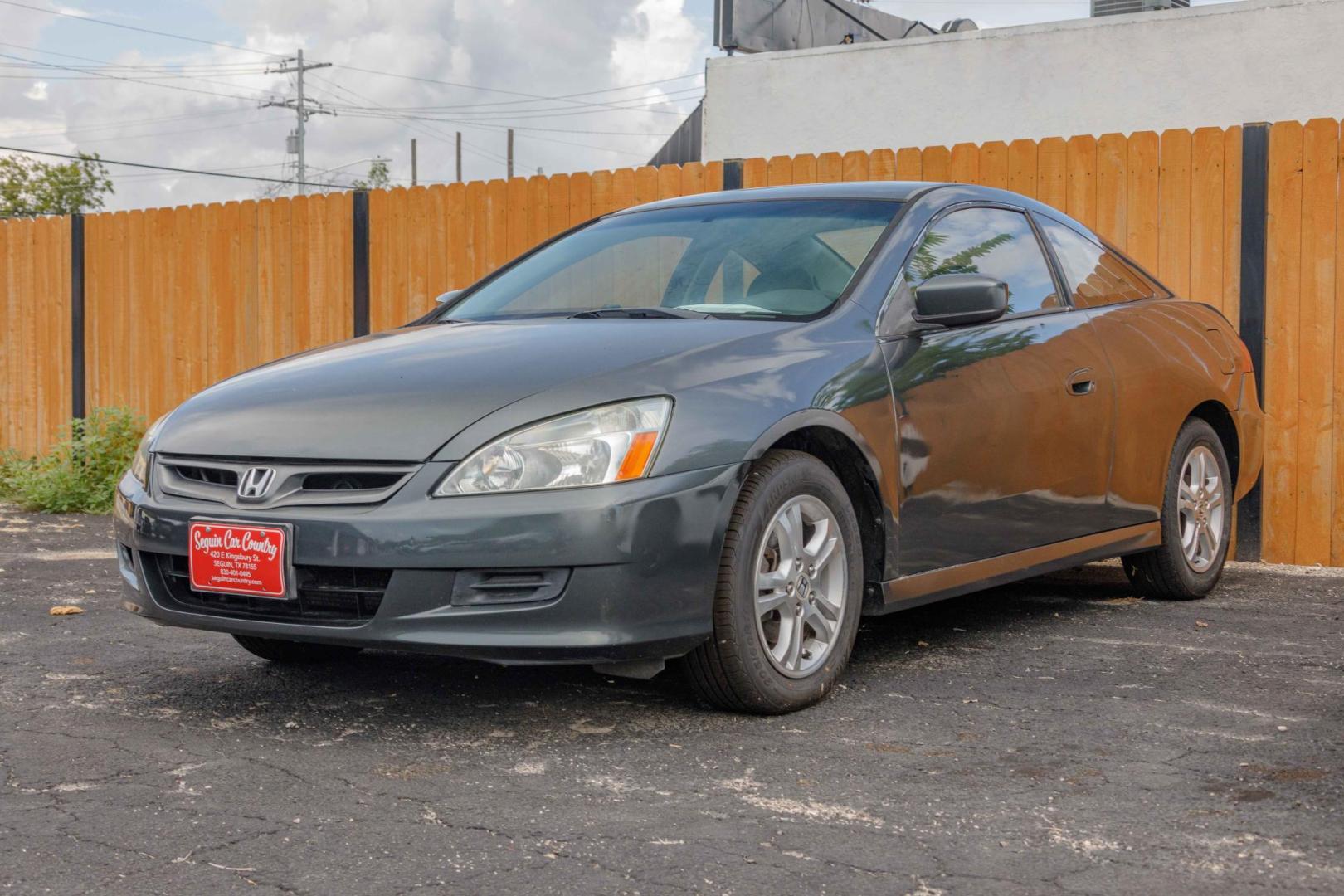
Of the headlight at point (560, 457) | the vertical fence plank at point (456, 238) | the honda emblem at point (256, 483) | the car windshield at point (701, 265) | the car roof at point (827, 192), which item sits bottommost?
the honda emblem at point (256, 483)

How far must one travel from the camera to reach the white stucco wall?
14.2m

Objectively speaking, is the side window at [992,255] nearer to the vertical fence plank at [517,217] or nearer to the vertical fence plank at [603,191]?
the vertical fence plank at [603,191]

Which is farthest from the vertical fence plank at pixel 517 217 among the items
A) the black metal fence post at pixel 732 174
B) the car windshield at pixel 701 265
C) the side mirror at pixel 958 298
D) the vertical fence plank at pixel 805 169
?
the side mirror at pixel 958 298

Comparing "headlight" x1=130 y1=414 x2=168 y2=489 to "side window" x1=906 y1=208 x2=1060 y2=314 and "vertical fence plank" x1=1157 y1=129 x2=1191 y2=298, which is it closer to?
"side window" x1=906 y1=208 x2=1060 y2=314

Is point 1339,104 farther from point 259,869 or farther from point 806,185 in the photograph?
point 259,869

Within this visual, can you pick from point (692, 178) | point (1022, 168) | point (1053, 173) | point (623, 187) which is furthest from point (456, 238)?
point (1053, 173)

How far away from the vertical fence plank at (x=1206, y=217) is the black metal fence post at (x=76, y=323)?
27.8 ft

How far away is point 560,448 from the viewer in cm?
365

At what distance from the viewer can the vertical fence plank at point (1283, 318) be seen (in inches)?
287

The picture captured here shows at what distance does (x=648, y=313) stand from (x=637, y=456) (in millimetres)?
969

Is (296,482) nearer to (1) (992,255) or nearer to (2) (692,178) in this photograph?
(1) (992,255)

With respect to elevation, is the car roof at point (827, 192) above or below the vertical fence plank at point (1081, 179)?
below

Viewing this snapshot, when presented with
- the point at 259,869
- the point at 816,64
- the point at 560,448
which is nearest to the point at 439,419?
the point at 560,448

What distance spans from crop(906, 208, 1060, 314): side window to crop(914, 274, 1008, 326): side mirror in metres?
0.18
